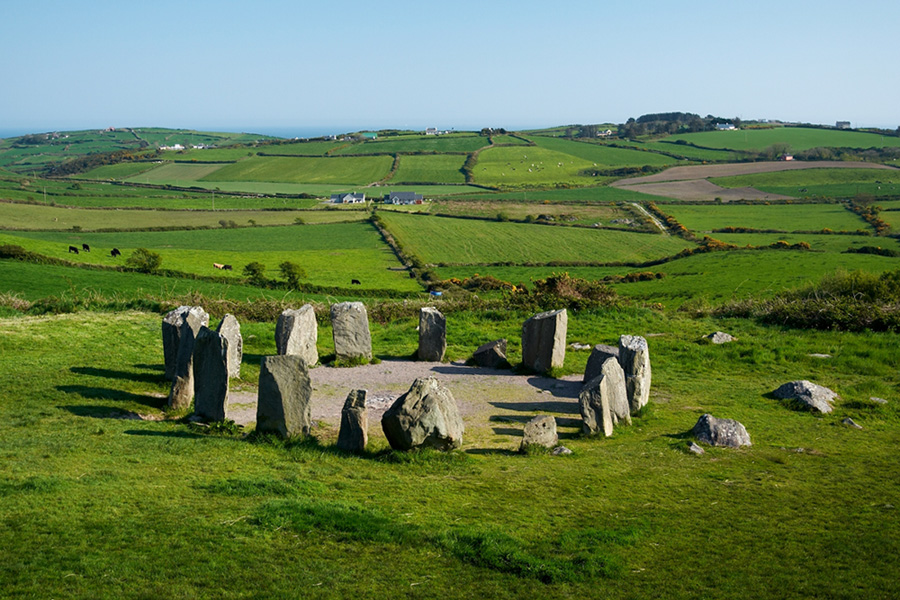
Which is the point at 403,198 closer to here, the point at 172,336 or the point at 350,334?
the point at 350,334

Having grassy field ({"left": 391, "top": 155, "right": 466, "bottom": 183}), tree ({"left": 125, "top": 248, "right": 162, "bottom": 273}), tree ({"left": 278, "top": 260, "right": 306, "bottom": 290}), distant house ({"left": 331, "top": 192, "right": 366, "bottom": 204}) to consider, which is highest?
grassy field ({"left": 391, "top": 155, "right": 466, "bottom": 183})

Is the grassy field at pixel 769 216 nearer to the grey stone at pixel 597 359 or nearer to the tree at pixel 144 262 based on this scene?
the tree at pixel 144 262

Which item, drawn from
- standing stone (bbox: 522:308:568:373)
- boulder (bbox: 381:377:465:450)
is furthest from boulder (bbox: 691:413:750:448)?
standing stone (bbox: 522:308:568:373)

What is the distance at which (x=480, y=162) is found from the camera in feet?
530

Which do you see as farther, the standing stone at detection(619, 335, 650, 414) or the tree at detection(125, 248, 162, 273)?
the tree at detection(125, 248, 162, 273)

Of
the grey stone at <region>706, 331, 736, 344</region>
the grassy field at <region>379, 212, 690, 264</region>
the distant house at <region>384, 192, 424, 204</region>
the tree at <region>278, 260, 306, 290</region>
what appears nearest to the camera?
the grey stone at <region>706, 331, 736, 344</region>

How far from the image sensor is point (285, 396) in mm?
15266

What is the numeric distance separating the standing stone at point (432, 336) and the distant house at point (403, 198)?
97.7 meters

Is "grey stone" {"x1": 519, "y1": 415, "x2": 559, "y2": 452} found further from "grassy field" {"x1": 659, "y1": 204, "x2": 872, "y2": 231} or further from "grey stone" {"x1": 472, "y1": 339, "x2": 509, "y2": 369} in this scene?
"grassy field" {"x1": 659, "y1": 204, "x2": 872, "y2": 231}

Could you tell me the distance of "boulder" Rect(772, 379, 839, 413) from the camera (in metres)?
19.0

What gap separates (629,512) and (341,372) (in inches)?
470

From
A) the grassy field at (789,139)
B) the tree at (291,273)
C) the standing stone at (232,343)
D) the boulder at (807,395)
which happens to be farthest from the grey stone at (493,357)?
the grassy field at (789,139)

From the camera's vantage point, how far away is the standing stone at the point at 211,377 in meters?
16.4

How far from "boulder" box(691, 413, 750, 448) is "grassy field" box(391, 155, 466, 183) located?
132404 mm
